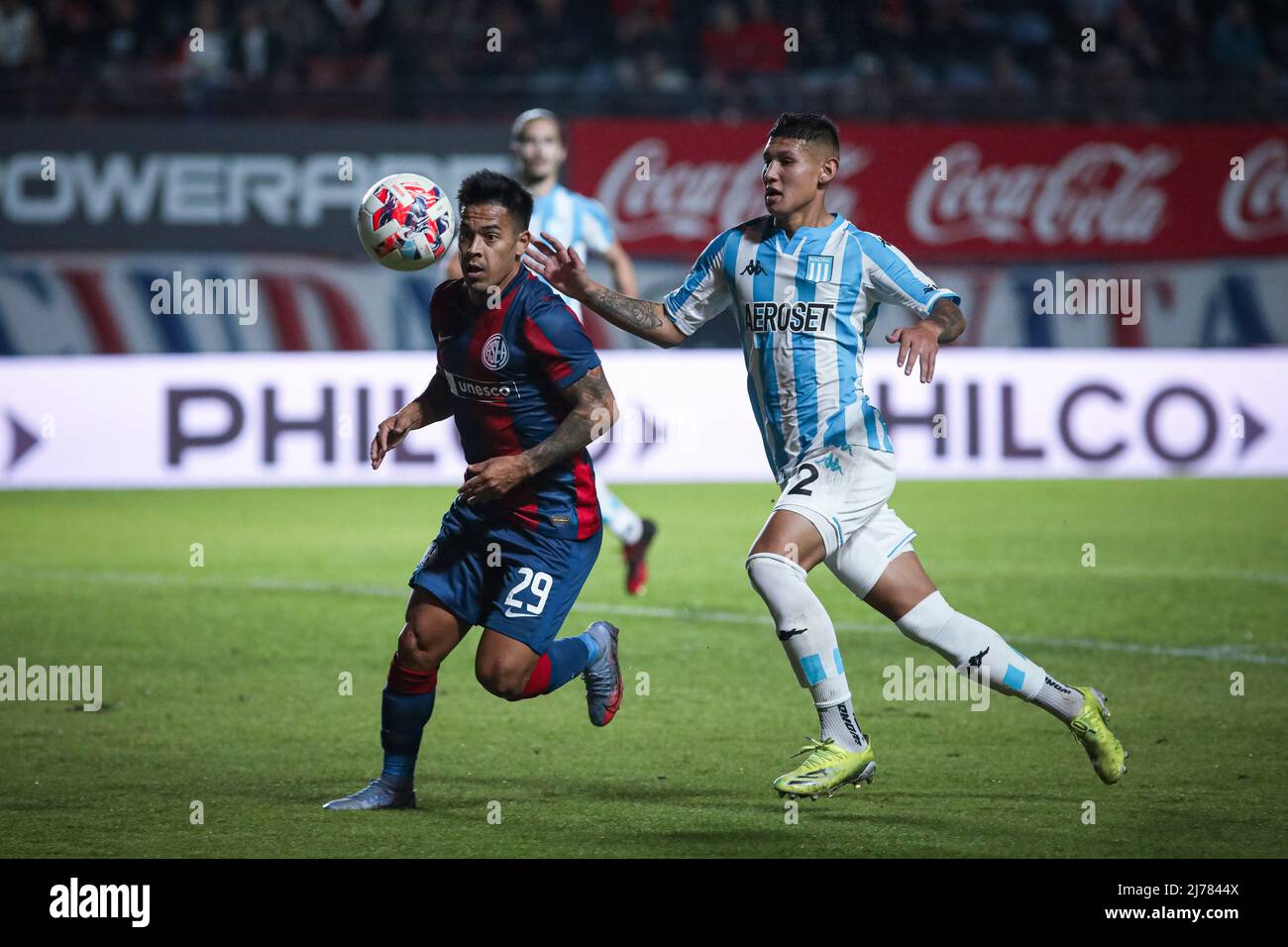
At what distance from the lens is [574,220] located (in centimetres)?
1007

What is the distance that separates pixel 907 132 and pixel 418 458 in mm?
6999

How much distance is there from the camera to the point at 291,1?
18312mm

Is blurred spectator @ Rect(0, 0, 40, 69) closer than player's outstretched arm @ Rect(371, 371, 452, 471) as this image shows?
No

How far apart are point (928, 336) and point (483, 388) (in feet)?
4.31

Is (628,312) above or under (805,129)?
under

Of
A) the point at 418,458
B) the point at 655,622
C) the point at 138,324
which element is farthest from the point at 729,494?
the point at 138,324

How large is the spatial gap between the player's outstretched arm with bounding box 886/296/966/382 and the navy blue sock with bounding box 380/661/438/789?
5.44 ft

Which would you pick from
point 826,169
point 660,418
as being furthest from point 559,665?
point 660,418

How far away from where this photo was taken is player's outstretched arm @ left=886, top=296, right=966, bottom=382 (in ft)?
16.6

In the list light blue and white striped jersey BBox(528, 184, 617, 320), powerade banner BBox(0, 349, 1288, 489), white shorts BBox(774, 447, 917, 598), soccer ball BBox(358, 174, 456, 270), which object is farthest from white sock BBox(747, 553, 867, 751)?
powerade banner BBox(0, 349, 1288, 489)

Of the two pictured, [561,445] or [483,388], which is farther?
[483,388]

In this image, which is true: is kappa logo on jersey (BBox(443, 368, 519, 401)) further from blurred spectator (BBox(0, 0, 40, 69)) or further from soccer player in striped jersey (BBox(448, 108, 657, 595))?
blurred spectator (BBox(0, 0, 40, 69))

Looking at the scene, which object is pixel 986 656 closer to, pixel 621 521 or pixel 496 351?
pixel 496 351

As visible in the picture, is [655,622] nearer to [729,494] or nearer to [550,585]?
[550,585]
